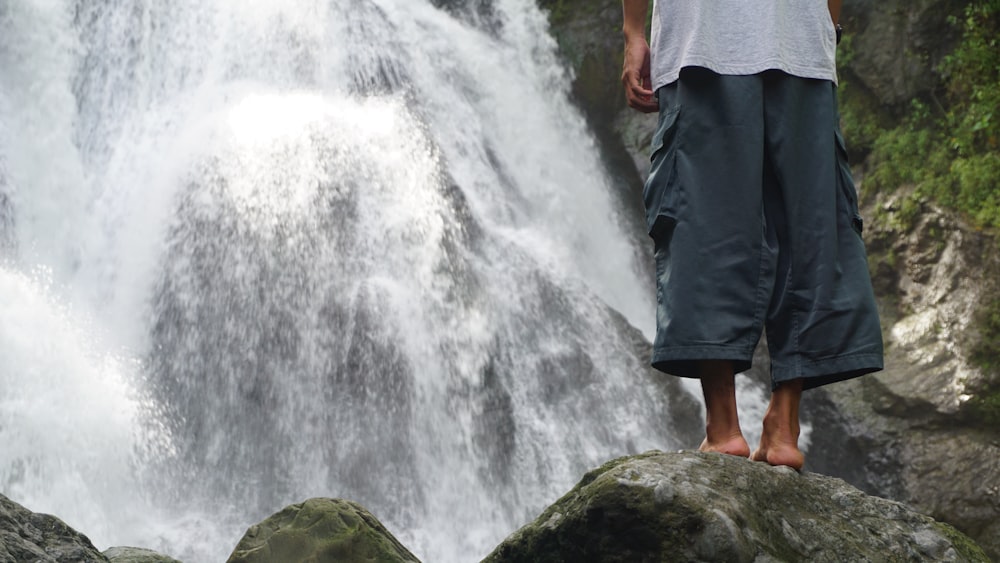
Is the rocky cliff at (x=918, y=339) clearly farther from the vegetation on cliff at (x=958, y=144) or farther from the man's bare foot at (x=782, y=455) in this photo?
the man's bare foot at (x=782, y=455)

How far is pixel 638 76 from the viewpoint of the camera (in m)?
2.24

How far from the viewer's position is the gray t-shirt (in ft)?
6.87

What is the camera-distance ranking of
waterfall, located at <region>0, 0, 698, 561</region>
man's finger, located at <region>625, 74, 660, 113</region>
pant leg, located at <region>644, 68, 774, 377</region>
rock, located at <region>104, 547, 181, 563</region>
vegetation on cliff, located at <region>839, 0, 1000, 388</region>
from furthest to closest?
vegetation on cliff, located at <region>839, 0, 1000, 388</region>
waterfall, located at <region>0, 0, 698, 561</region>
rock, located at <region>104, 547, 181, 563</region>
man's finger, located at <region>625, 74, 660, 113</region>
pant leg, located at <region>644, 68, 774, 377</region>

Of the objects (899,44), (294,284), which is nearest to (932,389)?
(899,44)

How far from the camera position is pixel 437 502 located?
5.80m

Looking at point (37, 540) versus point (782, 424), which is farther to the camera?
point (37, 540)

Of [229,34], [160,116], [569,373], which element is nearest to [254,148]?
[160,116]

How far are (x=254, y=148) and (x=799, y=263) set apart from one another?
577 cm

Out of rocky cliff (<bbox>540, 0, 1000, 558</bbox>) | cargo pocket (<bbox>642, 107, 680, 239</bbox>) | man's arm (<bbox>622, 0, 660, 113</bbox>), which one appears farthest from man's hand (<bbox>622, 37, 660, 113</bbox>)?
rocky cliff (<bbox>540, 0, 1000, 558</bbox>)

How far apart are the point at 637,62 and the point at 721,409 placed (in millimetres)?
784

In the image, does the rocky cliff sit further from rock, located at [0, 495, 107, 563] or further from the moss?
rock, located at [0, 495, 107, 563]

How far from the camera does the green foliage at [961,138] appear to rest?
21.9ft

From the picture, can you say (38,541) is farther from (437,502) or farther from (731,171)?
(437,502)

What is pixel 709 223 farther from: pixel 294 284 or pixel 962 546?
pixel 294 284
